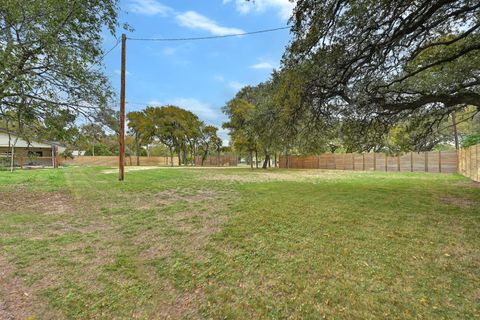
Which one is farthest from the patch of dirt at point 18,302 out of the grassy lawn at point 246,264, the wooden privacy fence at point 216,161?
the wooden privacy fence at point 216,161

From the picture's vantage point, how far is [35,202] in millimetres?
7102

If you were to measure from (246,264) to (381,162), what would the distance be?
2353 cm

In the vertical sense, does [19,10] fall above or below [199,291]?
above

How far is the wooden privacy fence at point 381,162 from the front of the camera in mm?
18875

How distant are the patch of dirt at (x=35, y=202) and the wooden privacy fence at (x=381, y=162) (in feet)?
49.6

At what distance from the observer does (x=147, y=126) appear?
35.3m

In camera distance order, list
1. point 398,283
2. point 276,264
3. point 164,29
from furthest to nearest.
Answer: point 164,29
point 276,264
point 398,283

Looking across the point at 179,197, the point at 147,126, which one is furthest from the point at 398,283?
the point at 147,126

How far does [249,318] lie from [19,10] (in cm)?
759

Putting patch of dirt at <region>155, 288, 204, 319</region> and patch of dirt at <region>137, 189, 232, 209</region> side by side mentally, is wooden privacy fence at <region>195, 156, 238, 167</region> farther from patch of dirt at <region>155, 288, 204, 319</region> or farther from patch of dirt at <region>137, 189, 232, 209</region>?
patch of dirt at <region>155, 288, 204, 319</region>

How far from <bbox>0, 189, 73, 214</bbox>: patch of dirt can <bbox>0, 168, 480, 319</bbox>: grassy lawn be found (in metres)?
0.56

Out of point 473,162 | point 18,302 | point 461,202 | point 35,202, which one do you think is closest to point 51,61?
point 35,202

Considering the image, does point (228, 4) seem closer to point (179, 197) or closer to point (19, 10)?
point (19, 10)

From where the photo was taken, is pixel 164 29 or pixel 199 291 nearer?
pixel 199 291
